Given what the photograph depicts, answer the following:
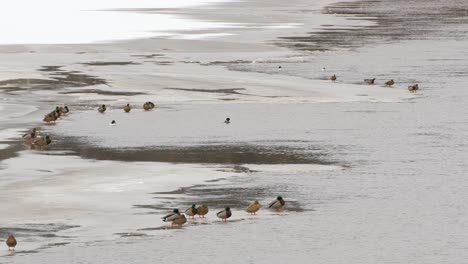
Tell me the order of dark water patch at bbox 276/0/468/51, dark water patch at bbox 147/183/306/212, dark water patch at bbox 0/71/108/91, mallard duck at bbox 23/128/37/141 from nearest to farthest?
dark water patch at bbox 147/183/306/212 < mallard duck at bbox 23/128/37/141 < dark water patch at bbox 0/71/108/91 < dark water patch at bbox 276/0/468/51

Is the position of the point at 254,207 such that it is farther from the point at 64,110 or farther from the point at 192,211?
the point at 64,110

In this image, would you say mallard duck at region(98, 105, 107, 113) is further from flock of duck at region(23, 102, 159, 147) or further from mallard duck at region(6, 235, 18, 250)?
mallard duck at region(6, 235, 18, 250)

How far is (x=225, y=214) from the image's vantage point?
862 inches

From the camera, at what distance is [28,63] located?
49.1 meters

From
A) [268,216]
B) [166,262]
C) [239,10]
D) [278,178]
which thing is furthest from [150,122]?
[239,10]

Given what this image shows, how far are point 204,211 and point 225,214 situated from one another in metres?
0.44

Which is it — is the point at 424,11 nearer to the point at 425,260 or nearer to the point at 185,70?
the point at 185,70

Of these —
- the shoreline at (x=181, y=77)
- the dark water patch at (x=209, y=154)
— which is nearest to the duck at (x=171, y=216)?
the dark water patch at (x=209, y=154)

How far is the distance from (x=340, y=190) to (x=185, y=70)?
77.1 feet

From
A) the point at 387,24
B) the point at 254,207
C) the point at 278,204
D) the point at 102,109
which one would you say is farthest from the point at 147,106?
the point at 387,24

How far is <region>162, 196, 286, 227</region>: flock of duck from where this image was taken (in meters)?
21.5

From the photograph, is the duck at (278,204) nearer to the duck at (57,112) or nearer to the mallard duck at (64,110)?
the duck at (57,112)

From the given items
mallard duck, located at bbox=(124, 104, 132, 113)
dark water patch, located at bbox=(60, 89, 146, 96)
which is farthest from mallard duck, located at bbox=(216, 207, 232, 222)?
dark water patch, located at bbox=(60, 89, 146, 96)

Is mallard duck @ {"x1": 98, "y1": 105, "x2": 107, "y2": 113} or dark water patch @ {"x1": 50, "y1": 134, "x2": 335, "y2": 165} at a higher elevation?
mallard duck @ {"x1": 98, "y1": 105, "x2": 107, "y2": 113}
